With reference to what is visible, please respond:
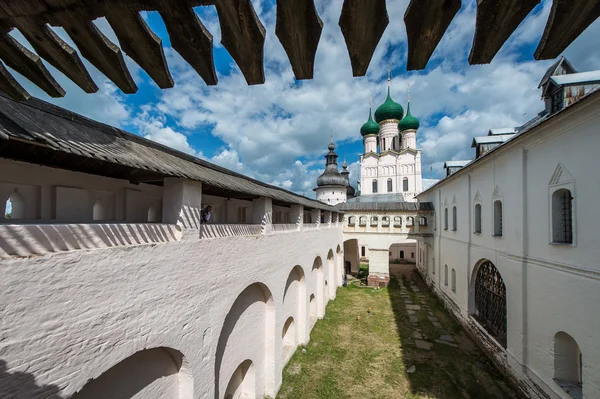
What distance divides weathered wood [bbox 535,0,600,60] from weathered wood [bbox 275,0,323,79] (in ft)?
3.58

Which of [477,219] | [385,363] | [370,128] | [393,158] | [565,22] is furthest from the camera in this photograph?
[370,128]

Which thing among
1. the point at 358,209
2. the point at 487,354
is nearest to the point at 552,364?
the point at 487,354

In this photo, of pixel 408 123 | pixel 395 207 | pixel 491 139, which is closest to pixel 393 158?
pixel 408 123

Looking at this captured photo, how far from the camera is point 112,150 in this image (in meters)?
3.69

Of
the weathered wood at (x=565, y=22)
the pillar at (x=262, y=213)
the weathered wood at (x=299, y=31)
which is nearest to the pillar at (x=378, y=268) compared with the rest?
the pillar at (x=262, y=213)

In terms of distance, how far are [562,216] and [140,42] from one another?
32.0ft

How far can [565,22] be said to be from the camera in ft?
4.16

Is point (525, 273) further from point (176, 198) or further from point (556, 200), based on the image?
point (176, 198)

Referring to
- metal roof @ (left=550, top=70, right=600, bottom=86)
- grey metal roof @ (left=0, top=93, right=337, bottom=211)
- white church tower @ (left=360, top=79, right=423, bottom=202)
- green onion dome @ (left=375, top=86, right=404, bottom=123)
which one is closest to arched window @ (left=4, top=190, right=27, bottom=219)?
grey metal roof @ (left=0, top=93, right=337, bottom=211)

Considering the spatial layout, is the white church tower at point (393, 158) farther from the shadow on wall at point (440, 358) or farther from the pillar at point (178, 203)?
the pillar at point (178, 203)

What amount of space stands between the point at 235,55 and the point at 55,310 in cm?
326

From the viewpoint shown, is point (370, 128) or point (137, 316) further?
point (370, 128)

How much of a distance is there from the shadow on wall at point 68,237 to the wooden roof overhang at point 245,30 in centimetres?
177

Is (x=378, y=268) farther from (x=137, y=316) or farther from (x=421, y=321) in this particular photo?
(x=137, y=316)
